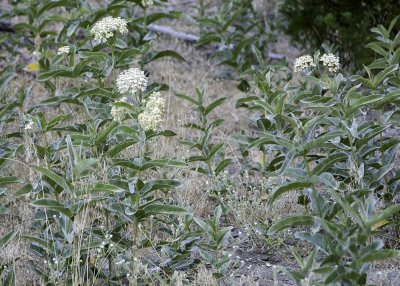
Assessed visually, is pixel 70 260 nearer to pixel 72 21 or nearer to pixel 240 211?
pixel 240 211

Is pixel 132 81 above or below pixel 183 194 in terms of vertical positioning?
above

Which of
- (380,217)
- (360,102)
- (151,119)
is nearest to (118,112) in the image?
(151,119)

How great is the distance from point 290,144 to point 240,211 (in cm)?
105

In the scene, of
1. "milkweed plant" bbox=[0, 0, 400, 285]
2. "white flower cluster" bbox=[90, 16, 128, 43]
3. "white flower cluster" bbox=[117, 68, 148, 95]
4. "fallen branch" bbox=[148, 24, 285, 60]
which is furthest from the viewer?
"fallen branch" bbox=[148, 24, 285, 60]

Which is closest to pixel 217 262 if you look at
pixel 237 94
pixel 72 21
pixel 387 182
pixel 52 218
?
pixel 52 218

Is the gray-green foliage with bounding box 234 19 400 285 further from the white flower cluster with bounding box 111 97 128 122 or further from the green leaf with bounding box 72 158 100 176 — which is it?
the green leaf with bounding box 72 158 100 176

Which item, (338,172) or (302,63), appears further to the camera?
(302,63)

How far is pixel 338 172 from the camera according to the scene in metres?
4.24

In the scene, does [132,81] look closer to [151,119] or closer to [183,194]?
[151,119]

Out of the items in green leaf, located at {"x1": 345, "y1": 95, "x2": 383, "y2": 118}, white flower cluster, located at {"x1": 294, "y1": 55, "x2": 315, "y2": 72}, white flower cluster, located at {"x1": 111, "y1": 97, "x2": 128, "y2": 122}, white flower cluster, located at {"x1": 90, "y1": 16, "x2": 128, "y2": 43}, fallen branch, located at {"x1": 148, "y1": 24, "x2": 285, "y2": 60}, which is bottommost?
white flower cluster, located at {"x1": 111, "y1": 97, "x2": 128, "y2": 122}

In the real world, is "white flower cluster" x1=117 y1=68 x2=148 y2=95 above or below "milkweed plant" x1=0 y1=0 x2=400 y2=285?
above

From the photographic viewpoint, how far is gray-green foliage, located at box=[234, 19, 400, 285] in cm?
310

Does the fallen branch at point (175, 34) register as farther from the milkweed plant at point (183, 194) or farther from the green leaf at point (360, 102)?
the green leaf at point (360, 102)

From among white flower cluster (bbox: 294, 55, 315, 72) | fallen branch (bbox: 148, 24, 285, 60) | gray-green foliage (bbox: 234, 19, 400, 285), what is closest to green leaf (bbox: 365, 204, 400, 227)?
gray-green foliage (bbox: 234, 19, 400, 285)
